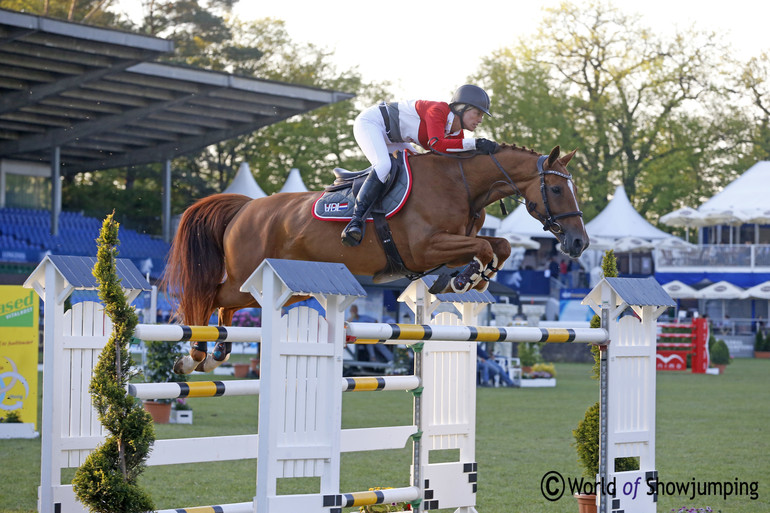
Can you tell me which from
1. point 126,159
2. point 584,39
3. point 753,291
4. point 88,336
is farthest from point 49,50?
point 584,39

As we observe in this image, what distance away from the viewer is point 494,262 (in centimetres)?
537

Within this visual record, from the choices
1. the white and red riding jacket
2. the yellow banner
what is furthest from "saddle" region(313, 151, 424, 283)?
the yellow banner

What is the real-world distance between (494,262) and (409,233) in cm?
49

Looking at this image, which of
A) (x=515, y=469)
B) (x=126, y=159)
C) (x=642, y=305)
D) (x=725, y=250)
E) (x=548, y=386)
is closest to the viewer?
(x=642, y=305)

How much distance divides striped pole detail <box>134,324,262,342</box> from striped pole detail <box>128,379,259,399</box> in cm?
24

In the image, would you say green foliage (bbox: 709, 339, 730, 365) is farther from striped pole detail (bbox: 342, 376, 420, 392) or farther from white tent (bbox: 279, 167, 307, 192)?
striped pole detail (bbox: 342, 376, 420, 392)

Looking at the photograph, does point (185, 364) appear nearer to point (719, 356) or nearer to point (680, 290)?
point (719, 356)

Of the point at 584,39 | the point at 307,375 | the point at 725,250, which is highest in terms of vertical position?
the point at 584,39

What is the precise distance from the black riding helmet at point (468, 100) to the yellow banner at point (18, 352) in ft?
18.0

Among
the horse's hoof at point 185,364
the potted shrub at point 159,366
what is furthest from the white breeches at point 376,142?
the potted shrub at point 159,366

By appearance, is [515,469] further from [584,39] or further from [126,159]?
[584,39]

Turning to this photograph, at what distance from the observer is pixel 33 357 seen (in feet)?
30.8

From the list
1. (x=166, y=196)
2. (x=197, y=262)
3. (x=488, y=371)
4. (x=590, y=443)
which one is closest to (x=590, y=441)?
(x=590, y=443)

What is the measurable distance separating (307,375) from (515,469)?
15.2ft
